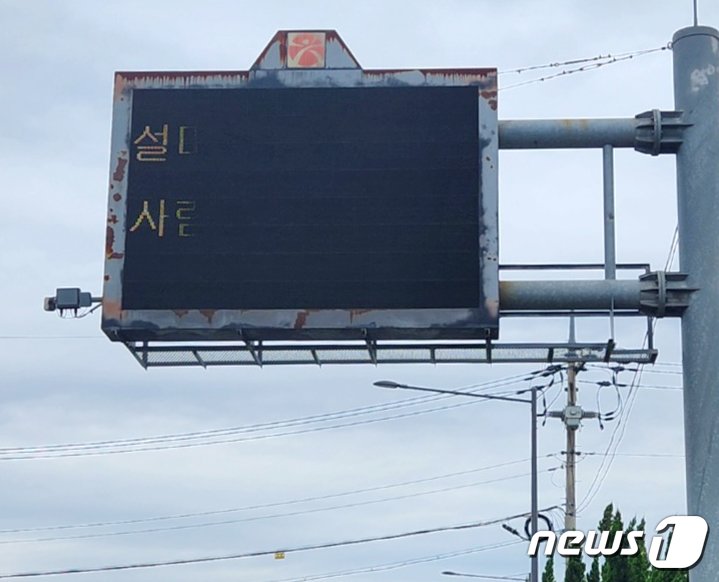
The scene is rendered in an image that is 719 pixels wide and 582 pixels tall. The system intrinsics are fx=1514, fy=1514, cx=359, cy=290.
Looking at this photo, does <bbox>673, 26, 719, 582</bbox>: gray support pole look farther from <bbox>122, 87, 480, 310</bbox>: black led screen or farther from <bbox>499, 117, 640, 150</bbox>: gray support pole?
<bbox>122, 87, 480, 310</bbox>: black led screen

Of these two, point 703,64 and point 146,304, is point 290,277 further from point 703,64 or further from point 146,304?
point 703,64

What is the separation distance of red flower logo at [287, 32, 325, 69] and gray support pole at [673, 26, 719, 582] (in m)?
4.02

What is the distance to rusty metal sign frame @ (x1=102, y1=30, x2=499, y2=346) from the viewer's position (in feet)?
53.6

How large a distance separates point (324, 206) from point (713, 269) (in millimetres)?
4273

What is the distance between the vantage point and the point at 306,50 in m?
17.5

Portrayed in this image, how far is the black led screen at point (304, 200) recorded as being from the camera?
16391mm

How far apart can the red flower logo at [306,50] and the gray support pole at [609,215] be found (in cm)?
342

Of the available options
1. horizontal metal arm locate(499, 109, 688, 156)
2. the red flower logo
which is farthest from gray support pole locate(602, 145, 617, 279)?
the red flower logo

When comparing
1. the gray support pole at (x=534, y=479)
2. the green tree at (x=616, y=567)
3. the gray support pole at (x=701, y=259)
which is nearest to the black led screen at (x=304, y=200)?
the gray support pole at (x=701, y=259)

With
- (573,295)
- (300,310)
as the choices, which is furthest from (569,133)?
(300,310)

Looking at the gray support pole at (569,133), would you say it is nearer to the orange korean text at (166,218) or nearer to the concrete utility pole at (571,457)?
the orange korean text at (166,218)

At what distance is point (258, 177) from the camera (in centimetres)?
1686

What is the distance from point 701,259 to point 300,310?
4.37 metres

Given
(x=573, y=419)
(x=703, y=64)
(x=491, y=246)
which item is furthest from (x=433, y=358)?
(x=573, y=419)
